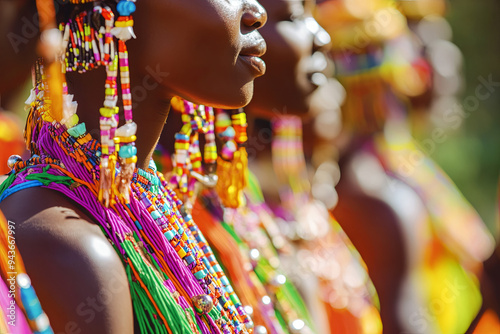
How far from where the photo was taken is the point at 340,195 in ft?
12.4

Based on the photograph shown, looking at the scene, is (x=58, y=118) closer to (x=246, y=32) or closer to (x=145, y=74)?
(x=145, y=74)

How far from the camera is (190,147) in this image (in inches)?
88.4

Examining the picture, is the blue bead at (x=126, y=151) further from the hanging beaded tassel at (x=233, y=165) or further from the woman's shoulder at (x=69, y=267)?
the hanging beaded tassel at (x=233, y=165)

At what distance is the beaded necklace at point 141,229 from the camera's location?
1636mm

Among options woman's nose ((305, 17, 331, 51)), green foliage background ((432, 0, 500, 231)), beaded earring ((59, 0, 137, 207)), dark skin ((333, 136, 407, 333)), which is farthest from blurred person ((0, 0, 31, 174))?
green foliage background ((432, 0, 500, 231))

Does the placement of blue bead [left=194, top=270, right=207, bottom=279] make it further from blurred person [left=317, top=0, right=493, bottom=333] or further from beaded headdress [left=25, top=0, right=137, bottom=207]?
Answer: blurred person [left=317, top=0, right=493, bottom=333]

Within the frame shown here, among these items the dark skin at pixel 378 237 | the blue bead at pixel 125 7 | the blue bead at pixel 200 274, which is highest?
the blue bead at pixel 125 7

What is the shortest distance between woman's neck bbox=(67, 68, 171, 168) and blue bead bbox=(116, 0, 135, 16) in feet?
0.49

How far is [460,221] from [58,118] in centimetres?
329

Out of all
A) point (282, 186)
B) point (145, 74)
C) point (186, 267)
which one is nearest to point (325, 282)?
point (282, 186)

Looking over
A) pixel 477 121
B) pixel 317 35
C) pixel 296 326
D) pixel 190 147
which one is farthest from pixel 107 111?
pixel 477 121

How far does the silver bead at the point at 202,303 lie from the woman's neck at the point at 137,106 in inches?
13.5

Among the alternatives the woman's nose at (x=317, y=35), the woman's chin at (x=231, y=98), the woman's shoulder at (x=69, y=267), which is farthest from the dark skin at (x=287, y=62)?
the woman's shoulder at (x=69, y=267)

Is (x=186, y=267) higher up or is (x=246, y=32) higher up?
(x=246, y=32)
